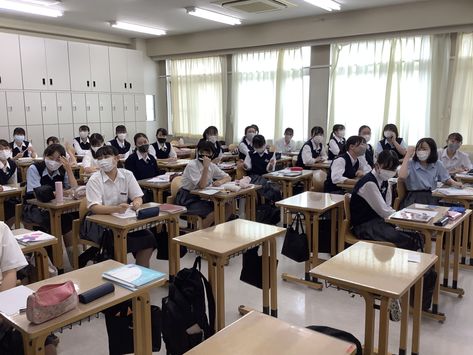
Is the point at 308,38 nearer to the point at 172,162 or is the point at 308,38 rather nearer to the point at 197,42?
the point at 197,42

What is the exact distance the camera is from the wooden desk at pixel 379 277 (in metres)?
1.93

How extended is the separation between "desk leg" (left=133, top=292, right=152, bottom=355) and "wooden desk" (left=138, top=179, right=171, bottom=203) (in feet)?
9.43

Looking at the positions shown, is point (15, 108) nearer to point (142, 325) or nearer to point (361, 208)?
point (361, 208)

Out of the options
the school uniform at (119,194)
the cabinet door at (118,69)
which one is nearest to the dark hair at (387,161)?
the school uniform at (119,194)

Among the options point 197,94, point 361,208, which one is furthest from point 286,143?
point 361,208

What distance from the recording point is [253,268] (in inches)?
119

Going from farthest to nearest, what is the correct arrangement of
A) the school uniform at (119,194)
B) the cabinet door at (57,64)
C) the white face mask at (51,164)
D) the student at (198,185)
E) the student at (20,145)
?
the cabinet door at (57,64)
the student at (20,145)
the student at (198,185)
the white face mask at (51,164)
the school uniform at (119,194)

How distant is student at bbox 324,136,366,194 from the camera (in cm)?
452

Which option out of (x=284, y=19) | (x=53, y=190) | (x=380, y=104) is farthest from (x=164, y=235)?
(x=284, y=19)

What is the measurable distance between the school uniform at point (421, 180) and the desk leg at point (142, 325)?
3211 mm

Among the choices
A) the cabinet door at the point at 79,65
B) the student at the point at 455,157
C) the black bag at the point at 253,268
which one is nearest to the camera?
the black bag at the point at 253,268

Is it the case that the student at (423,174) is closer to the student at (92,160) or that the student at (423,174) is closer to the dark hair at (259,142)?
the dark hair at (259,142)

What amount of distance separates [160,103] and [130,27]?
8.32 feet

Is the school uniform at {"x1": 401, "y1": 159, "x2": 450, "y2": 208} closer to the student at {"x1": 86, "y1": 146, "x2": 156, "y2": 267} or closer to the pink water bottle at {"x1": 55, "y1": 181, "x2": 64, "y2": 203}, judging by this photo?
the student at {"x1": 86, "y1": 146, "x2": 156, "y2": 267}
